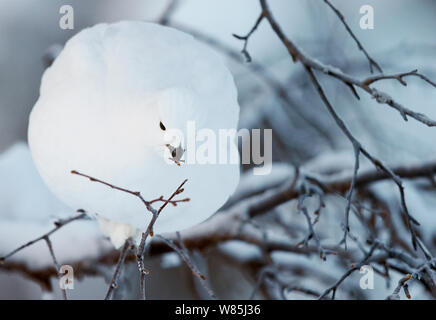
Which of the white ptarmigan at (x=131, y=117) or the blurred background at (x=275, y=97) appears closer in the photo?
the white ptarmigan at (x=131, y=117)

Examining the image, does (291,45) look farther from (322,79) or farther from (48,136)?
(322,79)

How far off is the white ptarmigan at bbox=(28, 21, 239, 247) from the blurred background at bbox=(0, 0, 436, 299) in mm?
436

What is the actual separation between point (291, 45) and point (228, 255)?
92 cm

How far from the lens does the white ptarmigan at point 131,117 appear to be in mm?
717

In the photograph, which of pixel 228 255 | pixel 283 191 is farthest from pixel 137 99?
pixel 228 255

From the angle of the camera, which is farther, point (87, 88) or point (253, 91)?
point (253, 91)

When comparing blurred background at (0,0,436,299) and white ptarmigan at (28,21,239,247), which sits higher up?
blurred background at (0,0,436,299)

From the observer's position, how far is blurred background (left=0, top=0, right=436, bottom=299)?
1.49m

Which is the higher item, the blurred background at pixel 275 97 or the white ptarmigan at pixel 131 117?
the blurred background at pixel 275 97

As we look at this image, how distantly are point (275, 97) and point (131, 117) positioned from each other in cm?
149

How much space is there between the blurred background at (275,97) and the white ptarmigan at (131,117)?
0.44 m

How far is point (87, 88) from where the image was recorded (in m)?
0.74

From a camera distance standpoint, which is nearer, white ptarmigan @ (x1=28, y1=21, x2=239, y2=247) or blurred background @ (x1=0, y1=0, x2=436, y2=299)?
white ptarmigan @ (x1=28, y1=21, x2=239, y2=247)

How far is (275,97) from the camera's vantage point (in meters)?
2.13
